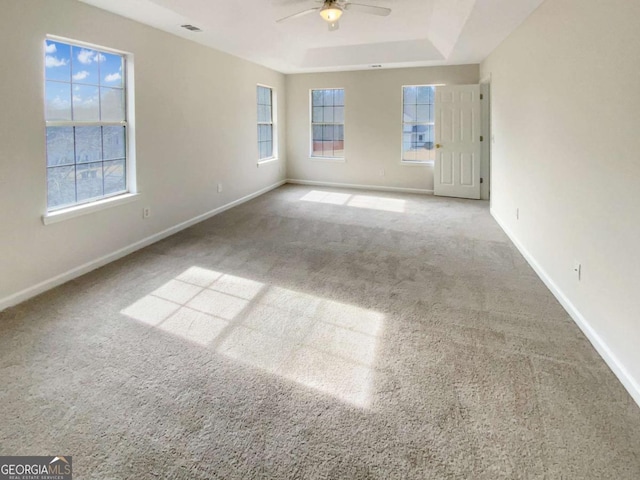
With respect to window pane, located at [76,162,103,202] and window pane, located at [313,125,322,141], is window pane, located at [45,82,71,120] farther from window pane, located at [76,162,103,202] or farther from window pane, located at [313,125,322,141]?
window pane, located at [313,125,322,141]

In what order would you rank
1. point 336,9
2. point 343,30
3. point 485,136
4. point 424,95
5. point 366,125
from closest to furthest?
point 336,9 < point 343,30 < point 485,136 < point 424,95 < point 366,125

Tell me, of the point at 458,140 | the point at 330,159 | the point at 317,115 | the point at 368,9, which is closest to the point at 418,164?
the point at 458,140

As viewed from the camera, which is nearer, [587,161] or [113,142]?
[587,161]

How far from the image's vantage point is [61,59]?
11.3 ft

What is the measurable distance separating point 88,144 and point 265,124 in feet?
14.1

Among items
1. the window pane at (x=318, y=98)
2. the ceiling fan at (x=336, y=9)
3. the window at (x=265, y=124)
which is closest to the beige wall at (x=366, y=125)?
the window pane at (x=318, y=98)

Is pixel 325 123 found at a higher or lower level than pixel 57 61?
higher

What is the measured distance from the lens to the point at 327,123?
834 centimetres

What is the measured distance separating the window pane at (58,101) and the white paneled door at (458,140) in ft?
18.6

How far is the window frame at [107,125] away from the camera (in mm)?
3354

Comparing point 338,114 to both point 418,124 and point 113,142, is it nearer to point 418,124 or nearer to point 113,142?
point 418,124

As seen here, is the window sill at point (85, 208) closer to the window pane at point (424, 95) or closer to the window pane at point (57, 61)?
the window pane at point (57, 61)

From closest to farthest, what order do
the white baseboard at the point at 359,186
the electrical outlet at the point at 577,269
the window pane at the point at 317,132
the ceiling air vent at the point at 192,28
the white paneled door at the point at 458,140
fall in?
the electrical outlet at the point at 577,269, the ceiling air vent at the point at 192,28, the white paneled door at the point at 458,140, the white baseboard at the point at 359,186, the window pane at the point at 317,132

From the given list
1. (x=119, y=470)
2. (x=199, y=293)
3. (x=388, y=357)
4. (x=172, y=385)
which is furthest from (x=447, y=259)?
(x=119, y=470)
